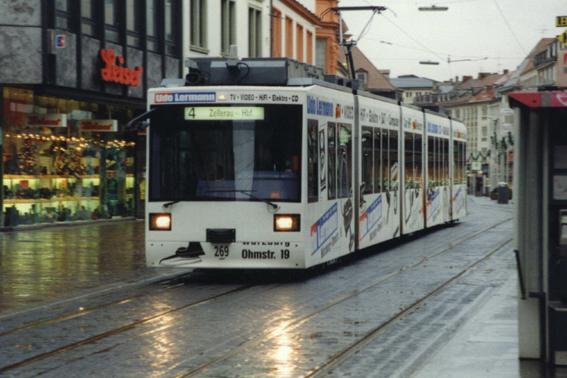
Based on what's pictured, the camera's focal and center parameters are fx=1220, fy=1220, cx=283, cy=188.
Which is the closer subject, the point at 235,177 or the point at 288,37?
the point at 235,177

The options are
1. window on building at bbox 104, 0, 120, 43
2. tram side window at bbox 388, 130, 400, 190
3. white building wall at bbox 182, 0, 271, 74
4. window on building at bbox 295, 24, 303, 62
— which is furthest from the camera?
window on building at bbox 295, 24, 303, 62

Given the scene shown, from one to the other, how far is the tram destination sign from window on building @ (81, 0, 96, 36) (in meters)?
14.5

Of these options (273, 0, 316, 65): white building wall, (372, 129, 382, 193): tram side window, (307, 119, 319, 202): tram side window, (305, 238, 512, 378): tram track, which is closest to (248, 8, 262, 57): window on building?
(273, 0, 316, 65): white building wall

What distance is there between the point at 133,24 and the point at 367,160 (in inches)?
585

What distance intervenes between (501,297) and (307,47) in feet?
143

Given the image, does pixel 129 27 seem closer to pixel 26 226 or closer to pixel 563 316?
pixel 26 226

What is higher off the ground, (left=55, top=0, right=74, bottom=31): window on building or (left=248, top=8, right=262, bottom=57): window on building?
(left=248, top=8, right=262, bottom=57): window on building

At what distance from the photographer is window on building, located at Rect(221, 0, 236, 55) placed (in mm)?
43125

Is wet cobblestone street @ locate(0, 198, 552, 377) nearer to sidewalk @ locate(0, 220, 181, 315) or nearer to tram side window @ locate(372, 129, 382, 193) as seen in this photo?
sidewalk @ locate(0, 220, 181, 315)

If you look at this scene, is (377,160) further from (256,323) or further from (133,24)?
(133,24)

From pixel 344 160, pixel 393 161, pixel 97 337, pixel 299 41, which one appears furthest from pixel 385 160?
pixel 299 41

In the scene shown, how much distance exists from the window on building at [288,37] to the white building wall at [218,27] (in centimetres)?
391

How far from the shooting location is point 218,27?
42.2 meters

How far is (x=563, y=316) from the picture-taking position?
9844 millimetres
